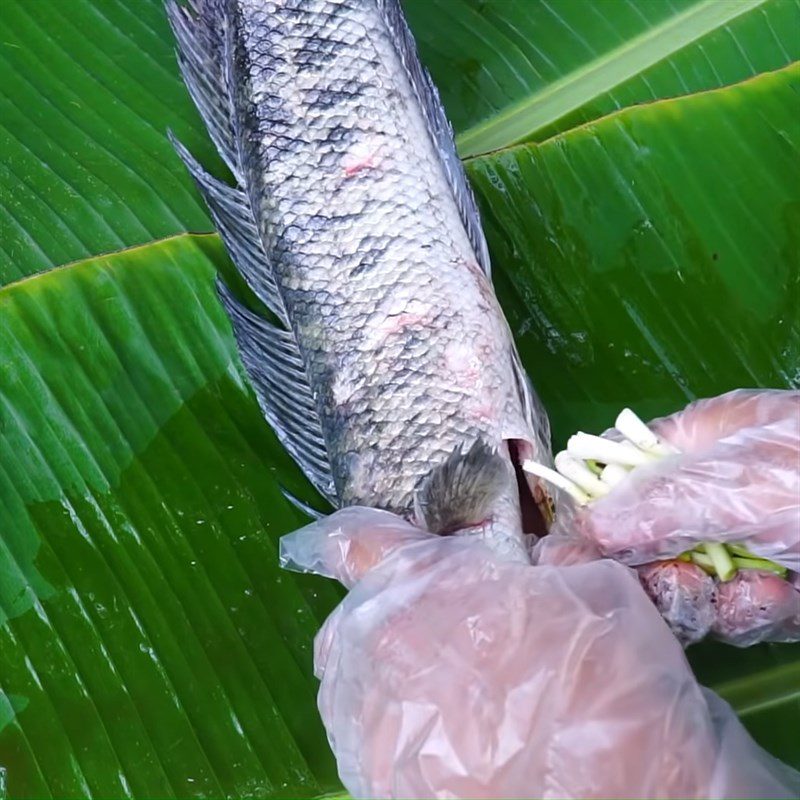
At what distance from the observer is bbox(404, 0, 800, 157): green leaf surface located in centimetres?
157

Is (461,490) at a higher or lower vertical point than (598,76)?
lower

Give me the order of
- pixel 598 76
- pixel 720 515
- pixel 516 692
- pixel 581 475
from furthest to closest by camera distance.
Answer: pixel 598 76
pixel 581 475
pixel 720 515
pixel 516 692

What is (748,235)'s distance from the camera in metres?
1.40

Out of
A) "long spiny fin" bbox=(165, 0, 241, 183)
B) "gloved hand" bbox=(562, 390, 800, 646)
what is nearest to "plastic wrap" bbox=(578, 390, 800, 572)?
"gloved hand" bbox=(562, 390, 800, 646)

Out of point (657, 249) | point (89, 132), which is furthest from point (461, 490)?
point (89, 132)

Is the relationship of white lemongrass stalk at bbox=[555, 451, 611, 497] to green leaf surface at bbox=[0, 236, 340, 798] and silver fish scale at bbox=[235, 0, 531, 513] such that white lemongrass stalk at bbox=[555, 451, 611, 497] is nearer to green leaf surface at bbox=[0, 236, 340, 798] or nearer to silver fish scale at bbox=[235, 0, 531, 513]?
silver fish scale at bbox=[235, 0, 531, 513]

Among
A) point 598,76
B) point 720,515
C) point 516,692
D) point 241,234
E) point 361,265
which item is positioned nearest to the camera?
point 516,692

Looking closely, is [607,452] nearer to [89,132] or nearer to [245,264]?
[245,264]

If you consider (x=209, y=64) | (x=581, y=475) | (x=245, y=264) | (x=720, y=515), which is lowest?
(x=720, y=515)

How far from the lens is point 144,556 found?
4.63ft

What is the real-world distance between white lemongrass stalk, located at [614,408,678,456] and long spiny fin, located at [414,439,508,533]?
0.21 m

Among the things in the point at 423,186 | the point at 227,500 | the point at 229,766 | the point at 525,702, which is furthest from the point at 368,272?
the point at 229,766

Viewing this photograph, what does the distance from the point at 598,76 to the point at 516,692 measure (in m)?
1.29

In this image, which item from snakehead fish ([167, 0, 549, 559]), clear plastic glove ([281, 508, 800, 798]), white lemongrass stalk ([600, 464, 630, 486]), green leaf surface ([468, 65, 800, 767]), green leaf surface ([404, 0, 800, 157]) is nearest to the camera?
clear plastic glove ([281, 508, 800, 798])
